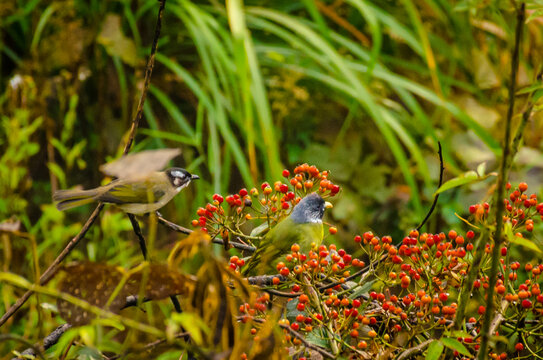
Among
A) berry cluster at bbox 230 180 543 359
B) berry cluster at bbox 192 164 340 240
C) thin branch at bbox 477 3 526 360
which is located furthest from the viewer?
berry cluster at bbox 192 164 340 240

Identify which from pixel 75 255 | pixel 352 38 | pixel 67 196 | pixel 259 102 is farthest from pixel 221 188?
pixel 67 196

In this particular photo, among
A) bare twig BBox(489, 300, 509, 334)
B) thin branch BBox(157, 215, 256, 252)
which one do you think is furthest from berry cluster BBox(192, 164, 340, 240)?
bare twig BBox(489, 300, 509, 334)

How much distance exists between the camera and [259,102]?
1488 mm

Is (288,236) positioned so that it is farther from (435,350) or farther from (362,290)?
(435,350)

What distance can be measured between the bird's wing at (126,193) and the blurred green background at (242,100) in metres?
1.02

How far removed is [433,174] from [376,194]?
0.22 meters

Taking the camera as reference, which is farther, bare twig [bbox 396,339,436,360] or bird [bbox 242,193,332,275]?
bird [bbox 242,193,332,275]

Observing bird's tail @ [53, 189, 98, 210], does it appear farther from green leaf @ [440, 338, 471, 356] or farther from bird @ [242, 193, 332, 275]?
green leaf @ [440, 338, 471, 356]

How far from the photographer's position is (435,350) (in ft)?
1.31

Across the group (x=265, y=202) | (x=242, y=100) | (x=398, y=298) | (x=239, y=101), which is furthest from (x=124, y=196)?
(x=242, y=100)

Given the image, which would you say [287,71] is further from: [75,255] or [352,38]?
[75,255]

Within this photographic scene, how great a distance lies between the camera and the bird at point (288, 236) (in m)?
0.56

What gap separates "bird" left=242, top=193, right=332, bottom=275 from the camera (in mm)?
561

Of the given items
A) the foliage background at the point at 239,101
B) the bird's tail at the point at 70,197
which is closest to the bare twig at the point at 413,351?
the bird's tail at the point at 70,197
